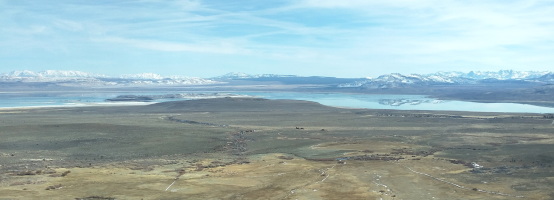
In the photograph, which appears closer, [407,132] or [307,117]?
[407,132]

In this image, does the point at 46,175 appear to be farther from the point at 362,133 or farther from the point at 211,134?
the point at 362,133

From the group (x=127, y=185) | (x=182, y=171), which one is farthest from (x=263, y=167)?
(x=127, y=185)

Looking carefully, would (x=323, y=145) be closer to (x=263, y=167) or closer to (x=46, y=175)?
(x=263, y=167)

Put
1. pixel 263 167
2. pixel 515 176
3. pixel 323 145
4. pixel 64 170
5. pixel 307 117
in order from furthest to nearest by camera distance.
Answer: pixel 307 117 → pixel 323 145 → pixel 263 167 → pixel 64 170 → pixel 515 176

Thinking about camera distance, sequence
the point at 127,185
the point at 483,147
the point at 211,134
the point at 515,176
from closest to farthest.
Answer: the point at 127,185, the point at 515,176, the point at 483,147, the point at 211,134

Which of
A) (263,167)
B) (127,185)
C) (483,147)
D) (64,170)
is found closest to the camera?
(127,185)

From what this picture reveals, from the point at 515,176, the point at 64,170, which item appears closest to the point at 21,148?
the point at 64,170
